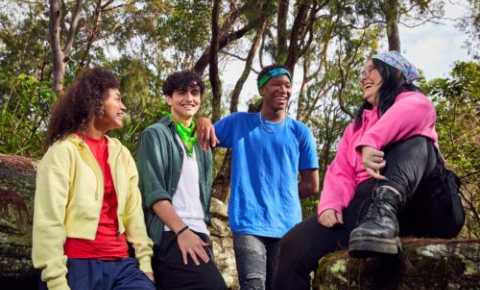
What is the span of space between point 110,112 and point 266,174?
1036 millimetres

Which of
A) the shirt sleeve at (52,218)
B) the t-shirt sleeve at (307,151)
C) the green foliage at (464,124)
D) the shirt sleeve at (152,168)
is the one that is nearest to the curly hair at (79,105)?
the shirt sleeve at (52,218)

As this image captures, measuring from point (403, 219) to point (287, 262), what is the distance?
1.67 feet

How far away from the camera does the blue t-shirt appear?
11.7 ft

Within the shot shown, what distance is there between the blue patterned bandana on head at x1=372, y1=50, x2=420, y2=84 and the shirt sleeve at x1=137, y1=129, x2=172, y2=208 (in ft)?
3.59

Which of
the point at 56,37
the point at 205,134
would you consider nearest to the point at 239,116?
the point at 205,134

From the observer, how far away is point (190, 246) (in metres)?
2.97

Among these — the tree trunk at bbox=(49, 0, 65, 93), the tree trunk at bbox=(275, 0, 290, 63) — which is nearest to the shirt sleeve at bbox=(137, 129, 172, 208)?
the tree trunk at bbox=(275, 0, 290, 63)

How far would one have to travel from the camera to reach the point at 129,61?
18344 millimetres

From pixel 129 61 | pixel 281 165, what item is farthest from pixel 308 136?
pixel 129 61

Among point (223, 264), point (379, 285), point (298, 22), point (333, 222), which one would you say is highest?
point (298, 22)

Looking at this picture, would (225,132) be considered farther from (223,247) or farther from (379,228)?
(223,247)

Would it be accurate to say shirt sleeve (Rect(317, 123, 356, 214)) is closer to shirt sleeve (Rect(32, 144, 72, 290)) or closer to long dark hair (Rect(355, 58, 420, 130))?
long dark hair (Rect(355, 58, 420, 130))

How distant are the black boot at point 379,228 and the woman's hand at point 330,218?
1.18 feet

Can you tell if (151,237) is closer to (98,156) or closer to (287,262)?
(98,156)
